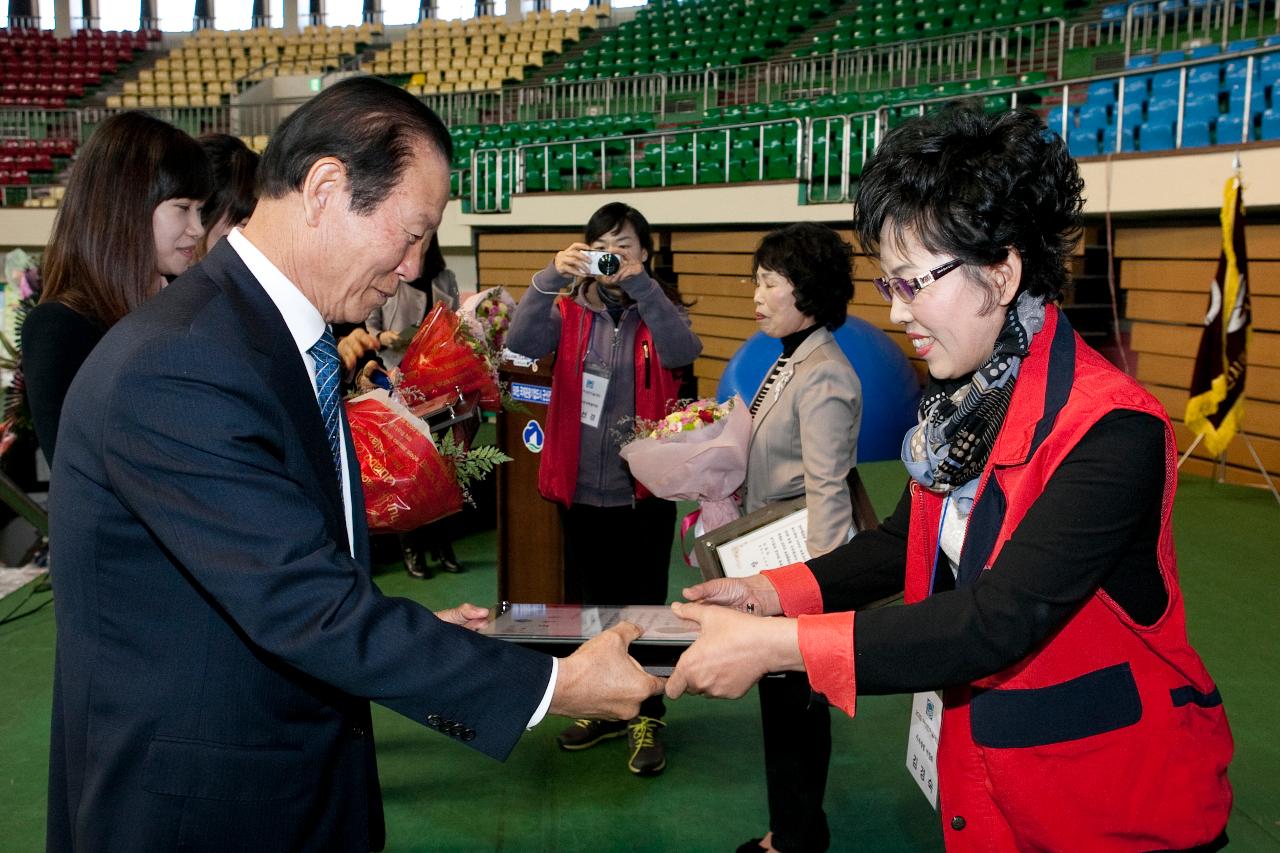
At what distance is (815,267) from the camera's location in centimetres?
289

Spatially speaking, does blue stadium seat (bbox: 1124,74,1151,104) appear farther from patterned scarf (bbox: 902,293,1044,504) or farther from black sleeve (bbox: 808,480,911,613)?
patterned scarf (bbox: 902,293,1044,504)

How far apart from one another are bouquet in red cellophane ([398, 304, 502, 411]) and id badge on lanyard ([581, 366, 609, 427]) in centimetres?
48

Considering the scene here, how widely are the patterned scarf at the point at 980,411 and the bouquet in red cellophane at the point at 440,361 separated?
1.67m

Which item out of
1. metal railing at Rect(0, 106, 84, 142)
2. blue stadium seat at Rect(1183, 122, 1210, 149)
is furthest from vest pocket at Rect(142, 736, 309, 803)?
metal railing at Rect(0, 106, 84, 142)

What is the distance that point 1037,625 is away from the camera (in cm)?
132

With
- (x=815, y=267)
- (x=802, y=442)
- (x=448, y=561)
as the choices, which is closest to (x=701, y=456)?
(x=802, y=442)

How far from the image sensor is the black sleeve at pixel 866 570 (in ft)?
6.25

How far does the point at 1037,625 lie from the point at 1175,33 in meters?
9.96

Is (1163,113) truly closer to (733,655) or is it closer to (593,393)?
(593,393)

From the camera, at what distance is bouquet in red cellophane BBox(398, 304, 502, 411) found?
2.87 metres

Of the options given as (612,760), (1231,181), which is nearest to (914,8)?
(1231,181)

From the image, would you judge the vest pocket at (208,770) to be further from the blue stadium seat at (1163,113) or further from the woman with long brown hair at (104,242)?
the blue stadium seat at (1163,113)

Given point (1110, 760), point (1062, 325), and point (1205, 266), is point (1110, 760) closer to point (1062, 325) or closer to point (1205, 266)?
point (1062, 325)

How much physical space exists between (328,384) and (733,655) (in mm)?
676
